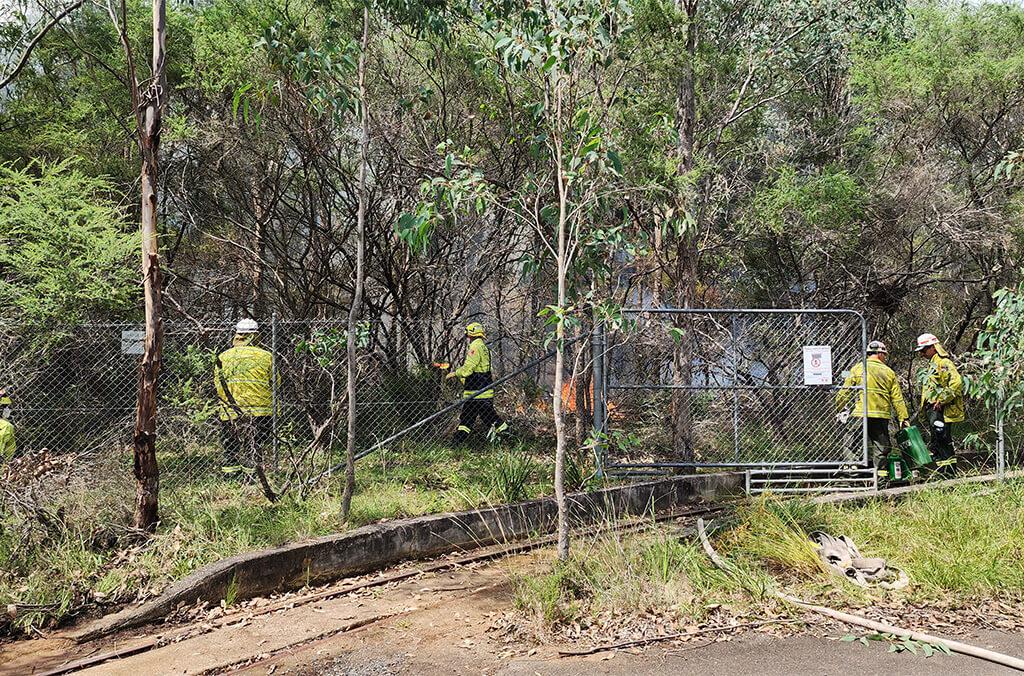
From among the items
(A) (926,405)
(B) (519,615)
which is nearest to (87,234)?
(B) (519,615)

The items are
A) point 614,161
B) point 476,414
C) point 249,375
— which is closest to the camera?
point 614,161

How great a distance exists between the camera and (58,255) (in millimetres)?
9594

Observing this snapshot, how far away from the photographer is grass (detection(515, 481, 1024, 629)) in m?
5.95

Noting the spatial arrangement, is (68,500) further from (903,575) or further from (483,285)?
Result: (483,285)

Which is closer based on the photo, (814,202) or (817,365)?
(817,365)

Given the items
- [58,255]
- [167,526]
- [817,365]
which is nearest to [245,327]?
[58,255]

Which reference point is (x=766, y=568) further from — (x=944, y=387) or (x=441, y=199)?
(x=944, y=387)

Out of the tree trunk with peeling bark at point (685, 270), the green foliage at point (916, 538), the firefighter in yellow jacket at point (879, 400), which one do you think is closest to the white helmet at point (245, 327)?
the tree trunk with peeling bark at point (685, 270)

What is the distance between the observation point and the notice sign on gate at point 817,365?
10289 millimetres

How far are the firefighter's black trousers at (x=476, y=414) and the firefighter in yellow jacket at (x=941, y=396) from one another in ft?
17.6

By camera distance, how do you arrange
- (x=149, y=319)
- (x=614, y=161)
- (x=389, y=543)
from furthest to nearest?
(x=389, y=543), (x=149, y=319), (x=614, y=161)

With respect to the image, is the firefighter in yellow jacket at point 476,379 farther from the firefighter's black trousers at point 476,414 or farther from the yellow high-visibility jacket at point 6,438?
the yellow high-visibility jacket at point 6,438

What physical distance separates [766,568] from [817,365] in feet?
13.7

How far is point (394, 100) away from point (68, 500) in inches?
287
